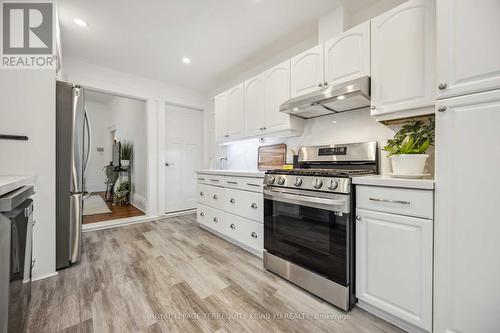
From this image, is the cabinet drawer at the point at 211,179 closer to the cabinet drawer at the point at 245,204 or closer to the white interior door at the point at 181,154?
the cabinet drawer at the point at 245,204

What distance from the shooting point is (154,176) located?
388 centimetres

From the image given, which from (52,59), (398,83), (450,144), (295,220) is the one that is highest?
(52,59)

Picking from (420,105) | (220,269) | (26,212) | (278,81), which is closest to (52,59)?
(26,212)

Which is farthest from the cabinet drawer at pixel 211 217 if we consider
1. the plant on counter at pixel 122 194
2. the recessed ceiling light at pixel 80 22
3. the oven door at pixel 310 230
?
the plant on counter at pixel 122 194

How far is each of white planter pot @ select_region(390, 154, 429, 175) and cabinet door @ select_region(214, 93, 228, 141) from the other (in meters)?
2.36

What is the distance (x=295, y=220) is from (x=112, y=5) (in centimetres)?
270

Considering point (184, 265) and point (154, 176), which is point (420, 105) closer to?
point (184, 265)

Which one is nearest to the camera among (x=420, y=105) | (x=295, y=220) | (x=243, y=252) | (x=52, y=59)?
(x=420, y=105)

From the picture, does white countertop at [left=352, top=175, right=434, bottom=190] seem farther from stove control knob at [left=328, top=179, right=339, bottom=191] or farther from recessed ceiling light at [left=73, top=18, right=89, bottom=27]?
recessed ceiling light at [left=73, top=18, right=89, bottom=27]

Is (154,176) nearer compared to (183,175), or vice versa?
(154,176)

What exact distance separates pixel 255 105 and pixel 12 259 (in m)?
2.44

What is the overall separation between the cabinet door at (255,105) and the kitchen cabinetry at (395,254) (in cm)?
155

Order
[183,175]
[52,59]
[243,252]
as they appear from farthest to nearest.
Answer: [183,175] → [243,252] → [52,59]

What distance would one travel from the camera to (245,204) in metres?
2.35
